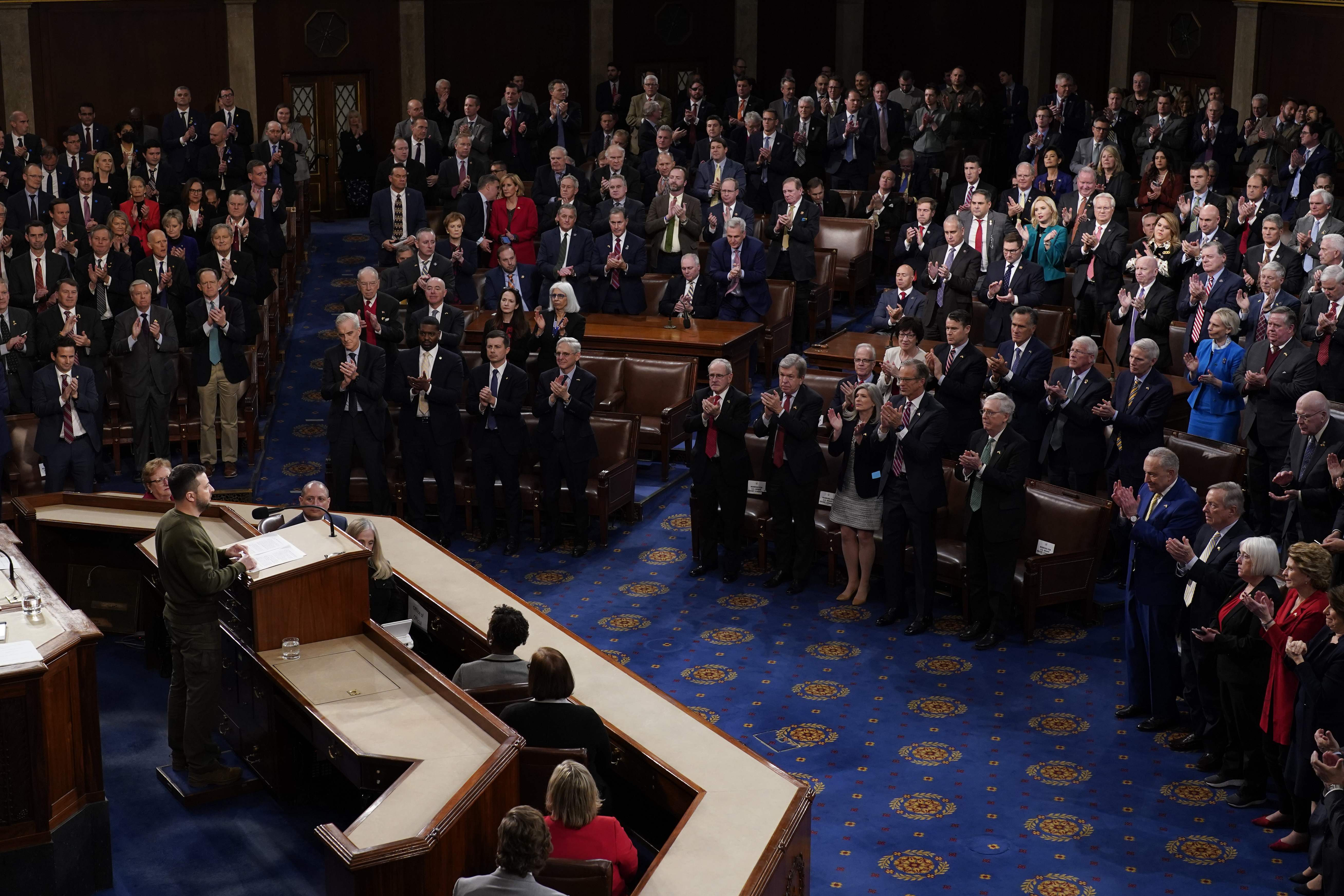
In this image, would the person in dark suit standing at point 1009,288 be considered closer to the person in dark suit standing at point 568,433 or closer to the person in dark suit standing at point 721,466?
the person in dark suit standing at point 721,466

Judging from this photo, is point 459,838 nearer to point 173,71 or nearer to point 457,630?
point 457,630

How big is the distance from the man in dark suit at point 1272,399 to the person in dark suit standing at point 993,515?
1.51 meters

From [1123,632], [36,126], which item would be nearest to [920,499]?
[1123,632]

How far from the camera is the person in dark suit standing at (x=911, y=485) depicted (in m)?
9.68

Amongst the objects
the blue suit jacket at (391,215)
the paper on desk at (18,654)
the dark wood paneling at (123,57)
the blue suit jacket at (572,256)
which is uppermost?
the dark wood paneling at (123,57)

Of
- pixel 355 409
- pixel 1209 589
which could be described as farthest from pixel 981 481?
pixel 355 409

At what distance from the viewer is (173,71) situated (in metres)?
18.9

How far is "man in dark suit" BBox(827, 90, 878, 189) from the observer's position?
16.9 metres

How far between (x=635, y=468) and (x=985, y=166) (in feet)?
27.9

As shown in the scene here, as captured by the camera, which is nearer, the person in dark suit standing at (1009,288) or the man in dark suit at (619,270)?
the person in dark suit standing at (1009,288)

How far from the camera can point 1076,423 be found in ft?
33.5

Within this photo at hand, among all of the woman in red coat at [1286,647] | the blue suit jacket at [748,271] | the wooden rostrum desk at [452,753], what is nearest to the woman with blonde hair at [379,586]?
the wooden rostrum desk at [452,753]

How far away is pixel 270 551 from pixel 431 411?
367 cm

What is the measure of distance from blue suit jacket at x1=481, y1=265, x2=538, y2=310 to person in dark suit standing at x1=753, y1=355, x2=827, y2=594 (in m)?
3.20
